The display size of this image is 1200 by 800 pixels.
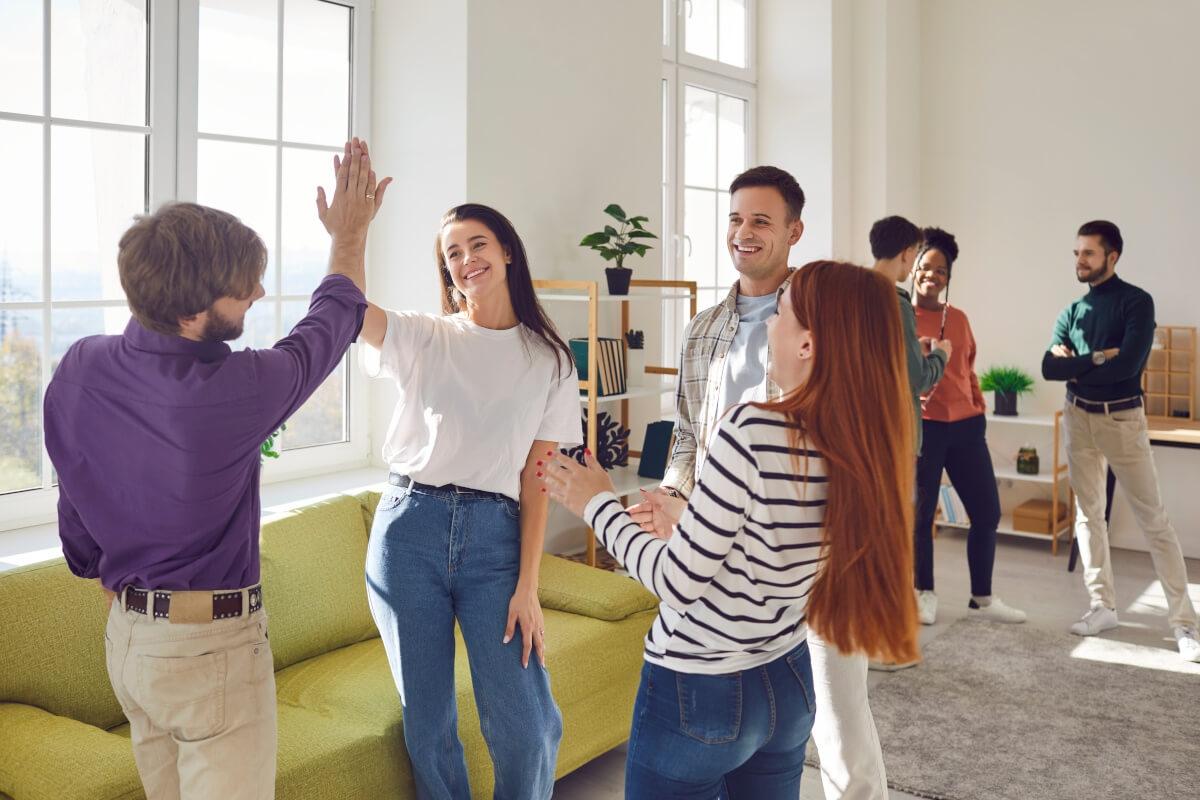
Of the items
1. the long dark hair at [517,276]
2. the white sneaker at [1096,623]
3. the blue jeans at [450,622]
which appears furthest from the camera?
the white sneaker at [1096,623]

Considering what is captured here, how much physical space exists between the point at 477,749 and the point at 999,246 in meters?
5.00

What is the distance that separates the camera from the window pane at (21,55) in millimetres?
3084

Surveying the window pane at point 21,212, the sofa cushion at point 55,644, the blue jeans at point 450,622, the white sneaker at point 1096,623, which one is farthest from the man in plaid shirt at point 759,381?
the white sneaker at point 1096,623

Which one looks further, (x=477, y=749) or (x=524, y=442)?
(x=477, y=749)

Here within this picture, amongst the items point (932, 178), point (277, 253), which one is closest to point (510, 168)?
point (277, 253)

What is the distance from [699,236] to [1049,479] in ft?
7.59

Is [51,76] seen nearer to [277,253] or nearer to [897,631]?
[277,253]

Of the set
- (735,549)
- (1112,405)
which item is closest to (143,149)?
(735,549)

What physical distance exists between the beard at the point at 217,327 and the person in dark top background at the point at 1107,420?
382cm

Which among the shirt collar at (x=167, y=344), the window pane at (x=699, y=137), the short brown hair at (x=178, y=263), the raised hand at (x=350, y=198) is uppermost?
the window pane at (x=699, y=137)

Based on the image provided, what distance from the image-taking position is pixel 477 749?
8.82 feet

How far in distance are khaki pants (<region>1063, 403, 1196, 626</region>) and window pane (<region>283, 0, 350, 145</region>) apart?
3256 mm

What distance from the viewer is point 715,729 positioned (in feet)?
5.28

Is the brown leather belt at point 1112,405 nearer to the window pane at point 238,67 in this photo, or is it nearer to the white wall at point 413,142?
the white wall at point 413,142
